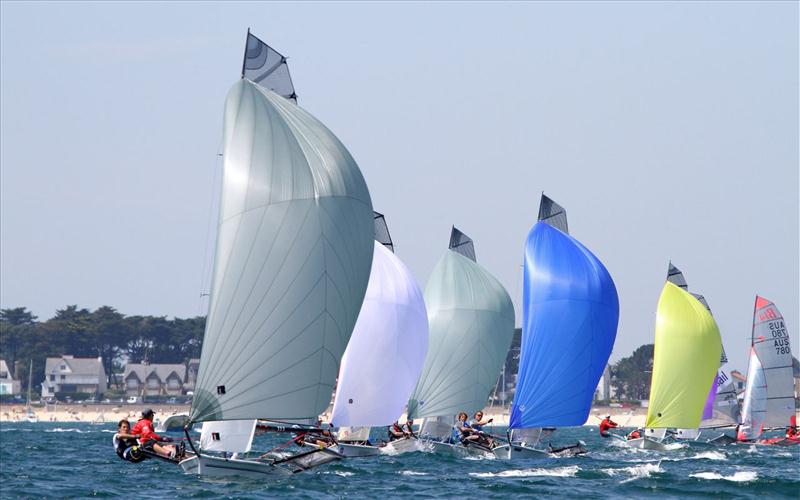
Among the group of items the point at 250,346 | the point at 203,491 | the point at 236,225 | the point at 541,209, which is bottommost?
the point at 203,491

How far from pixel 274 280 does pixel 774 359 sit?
3771cm

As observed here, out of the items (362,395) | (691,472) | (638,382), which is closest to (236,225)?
(362,395)

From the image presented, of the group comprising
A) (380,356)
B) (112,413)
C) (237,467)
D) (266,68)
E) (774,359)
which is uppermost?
(266,68)

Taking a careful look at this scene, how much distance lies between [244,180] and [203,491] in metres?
7.68

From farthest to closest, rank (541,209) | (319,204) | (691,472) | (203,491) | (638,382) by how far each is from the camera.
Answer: (638,382), (541,209), (691,472), (319,204), (203,491)

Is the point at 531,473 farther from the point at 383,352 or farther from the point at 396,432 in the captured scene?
the point at 396,432

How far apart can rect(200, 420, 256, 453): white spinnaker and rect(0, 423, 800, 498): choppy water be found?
1.01 m

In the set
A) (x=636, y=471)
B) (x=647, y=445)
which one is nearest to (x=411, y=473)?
(x=636, y=471)

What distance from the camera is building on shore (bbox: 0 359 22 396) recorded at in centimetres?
18938

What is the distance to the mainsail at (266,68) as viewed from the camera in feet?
120

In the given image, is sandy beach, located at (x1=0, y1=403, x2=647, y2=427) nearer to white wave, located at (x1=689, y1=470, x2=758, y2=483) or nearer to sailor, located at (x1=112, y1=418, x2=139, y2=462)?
white wave, located at (x1=689, y1=470, x2=758, y2=483)

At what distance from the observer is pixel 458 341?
188ft

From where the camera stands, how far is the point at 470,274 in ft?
196

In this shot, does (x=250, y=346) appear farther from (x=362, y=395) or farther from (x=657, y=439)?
(x=657, y=439)
